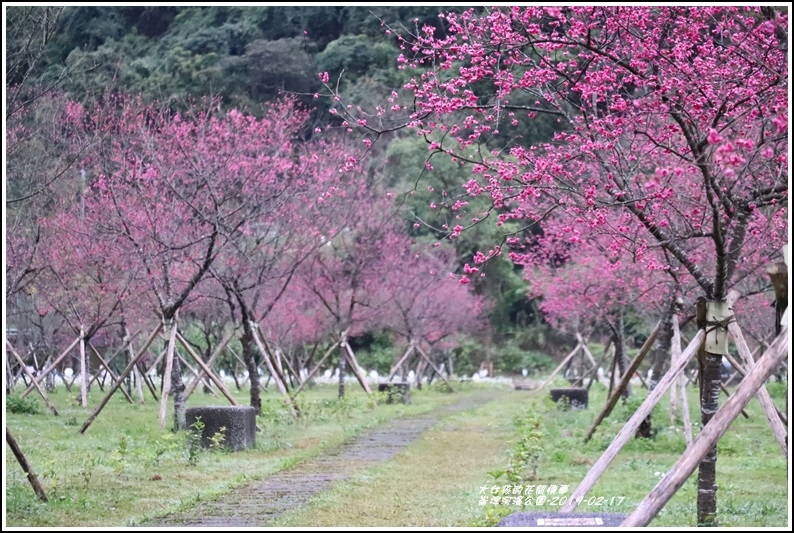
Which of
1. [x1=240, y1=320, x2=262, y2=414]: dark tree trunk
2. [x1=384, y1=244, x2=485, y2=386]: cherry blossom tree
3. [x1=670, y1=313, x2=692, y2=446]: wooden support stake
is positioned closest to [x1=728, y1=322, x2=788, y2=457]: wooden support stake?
[x1=670, y1=313, x2=692, y2=446]: wooden support stake

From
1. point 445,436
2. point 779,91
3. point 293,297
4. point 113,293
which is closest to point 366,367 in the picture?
point 293,297

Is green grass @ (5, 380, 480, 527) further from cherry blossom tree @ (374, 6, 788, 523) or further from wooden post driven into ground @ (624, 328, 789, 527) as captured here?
wooden post driven into ground @ (624, 328, 789, 527)

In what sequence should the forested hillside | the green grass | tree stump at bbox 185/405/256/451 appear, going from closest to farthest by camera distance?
the green grass < tree stump at bbox 185/405/256/451 < the forested hillside

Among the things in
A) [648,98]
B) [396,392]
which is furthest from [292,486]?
[396,392]

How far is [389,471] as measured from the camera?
1041 centimetres

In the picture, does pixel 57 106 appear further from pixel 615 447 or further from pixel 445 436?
pixel 615 447

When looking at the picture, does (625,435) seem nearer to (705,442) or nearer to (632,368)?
(705,442)

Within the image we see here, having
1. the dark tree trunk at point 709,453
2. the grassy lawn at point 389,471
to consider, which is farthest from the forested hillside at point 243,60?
the dark tree trunk at point 709,453

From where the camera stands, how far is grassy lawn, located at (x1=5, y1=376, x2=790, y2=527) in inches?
292

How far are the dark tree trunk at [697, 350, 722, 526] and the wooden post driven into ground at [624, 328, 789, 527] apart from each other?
2.07m

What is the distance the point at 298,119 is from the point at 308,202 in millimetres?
1744

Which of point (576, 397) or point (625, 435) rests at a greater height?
point (625, 435)

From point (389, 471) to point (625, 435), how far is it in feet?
13.3

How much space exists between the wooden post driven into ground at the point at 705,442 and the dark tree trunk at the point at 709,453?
81.5 inches
